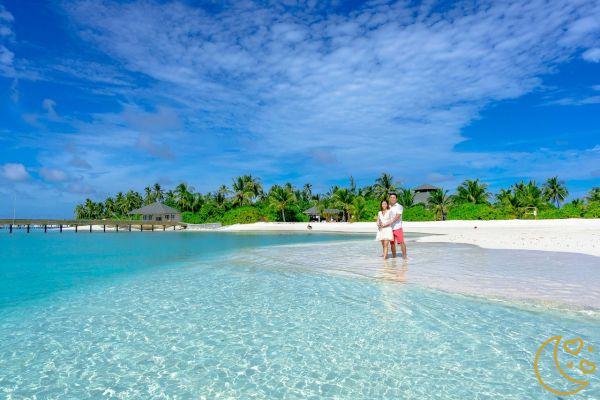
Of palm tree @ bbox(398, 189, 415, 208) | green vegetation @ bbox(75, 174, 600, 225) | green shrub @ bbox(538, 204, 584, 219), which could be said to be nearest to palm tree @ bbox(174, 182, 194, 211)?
green vegetation @ bbox(75, 174, 600, 225)

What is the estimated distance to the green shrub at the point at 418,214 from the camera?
51.8 m

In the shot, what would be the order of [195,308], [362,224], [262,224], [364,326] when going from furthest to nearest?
[262,224] < [362,224] < [195,308] < [364,326]

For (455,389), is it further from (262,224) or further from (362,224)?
(262,224)

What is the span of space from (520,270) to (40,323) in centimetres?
1117

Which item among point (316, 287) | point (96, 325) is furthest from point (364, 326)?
point (96, 325)

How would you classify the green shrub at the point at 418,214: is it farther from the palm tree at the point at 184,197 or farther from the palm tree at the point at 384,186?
the palm tree at the point at 184,197

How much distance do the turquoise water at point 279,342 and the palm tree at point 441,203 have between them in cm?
4600

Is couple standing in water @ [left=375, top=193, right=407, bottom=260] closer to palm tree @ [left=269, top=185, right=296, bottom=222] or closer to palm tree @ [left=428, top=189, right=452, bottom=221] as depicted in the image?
palm tree @ [left=428, top=189, right=452, bottom=221]

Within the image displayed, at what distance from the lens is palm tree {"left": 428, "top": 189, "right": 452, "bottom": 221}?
168ft

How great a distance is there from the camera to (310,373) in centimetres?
411

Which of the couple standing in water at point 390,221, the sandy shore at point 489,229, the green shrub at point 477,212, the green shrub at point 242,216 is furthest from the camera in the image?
the green shrub at point 242,216

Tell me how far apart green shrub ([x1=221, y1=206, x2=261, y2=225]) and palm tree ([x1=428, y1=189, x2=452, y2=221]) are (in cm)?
2890

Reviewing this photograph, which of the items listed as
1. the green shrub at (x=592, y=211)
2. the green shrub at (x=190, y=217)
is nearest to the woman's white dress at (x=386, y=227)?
the green shrub at (x=592, y=211)

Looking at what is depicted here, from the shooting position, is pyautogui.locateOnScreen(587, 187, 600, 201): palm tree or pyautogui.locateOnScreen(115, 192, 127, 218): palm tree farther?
pyautogui.locateOnScreen(115, 192, 127, 218): palm tree
